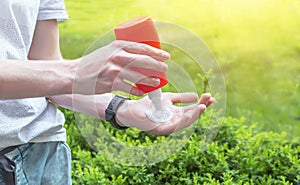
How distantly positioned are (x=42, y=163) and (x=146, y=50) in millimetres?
648

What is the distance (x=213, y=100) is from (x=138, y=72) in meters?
0.38

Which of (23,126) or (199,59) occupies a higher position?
(199,59)

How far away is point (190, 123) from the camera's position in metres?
1.54

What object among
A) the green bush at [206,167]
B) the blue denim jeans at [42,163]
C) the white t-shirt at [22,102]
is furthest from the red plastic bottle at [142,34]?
the green bush at [206,167]

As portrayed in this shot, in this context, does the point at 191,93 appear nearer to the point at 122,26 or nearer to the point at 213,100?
the point at 213,100

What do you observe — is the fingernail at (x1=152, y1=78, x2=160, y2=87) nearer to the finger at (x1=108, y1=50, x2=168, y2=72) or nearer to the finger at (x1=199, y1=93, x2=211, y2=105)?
the finger at (x1=108, y1=50, x2=168, y2=72)

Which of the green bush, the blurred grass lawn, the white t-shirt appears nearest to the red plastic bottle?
the white t-shirt

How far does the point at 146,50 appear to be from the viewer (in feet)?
3.94

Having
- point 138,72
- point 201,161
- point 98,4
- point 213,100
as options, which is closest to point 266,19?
point 98,4

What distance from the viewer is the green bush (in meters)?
2.79

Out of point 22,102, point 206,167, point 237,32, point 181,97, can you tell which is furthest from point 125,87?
point 237,32

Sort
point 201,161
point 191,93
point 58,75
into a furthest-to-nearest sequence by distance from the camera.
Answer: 1. point 201,161
2. point 191,93
3. point 58,75

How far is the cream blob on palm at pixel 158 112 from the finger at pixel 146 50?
269 mm

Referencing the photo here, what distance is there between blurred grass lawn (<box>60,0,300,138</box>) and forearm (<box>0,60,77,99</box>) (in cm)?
365
